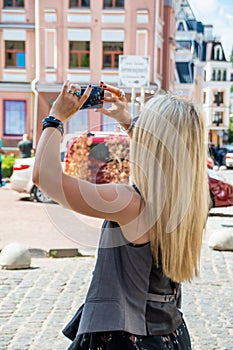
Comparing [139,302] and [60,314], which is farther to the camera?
[60,314]

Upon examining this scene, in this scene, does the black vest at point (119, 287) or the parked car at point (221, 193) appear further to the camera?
the parked car at point (221, 193)

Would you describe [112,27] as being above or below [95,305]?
above

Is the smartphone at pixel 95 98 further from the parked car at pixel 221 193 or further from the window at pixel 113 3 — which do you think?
the window at pixel 113 3

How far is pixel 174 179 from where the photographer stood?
7.06 feet

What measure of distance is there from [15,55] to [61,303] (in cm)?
2590

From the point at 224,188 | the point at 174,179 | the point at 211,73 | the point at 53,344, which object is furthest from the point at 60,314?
the point at 211,73

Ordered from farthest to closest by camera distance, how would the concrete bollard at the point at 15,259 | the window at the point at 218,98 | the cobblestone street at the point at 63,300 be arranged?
the window at the point at 218,98, the concrete bollard at the point at 15,259, the cobblestone street at the point at 63,300

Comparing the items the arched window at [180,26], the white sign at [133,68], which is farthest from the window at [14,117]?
the arched window at [180,26]

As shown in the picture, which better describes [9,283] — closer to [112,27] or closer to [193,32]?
[112,27]

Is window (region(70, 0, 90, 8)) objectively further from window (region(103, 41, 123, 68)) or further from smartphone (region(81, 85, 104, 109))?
smartphone (region(81, 85, 104, 109))

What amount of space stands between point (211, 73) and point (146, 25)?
7.83 m

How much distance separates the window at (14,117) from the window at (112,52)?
4.60 metres

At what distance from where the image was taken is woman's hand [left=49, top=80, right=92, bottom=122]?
6.96ft

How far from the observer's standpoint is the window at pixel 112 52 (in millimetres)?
29328
